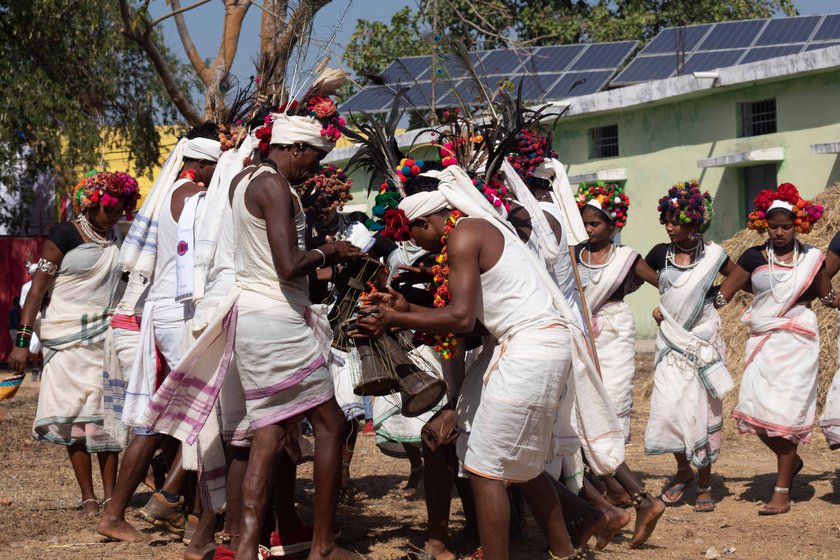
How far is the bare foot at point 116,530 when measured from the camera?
654 cm

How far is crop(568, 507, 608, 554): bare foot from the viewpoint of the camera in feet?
19.0

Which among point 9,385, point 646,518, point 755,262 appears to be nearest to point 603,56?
point 755,262

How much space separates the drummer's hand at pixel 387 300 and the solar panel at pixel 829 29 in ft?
46.7

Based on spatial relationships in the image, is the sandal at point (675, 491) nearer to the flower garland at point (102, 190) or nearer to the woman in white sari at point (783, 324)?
the woman in white sari at point (783, 324)

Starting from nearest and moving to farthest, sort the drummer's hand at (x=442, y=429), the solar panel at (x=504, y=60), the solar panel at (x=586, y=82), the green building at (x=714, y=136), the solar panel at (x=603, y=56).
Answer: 1. the drummer's hand at (x=442, y=429)
2. the green building at (x=714, y=136)
3. the solar panel at (x=504, y=60)
4. the solar panel at (x=586, y=82)
5. the solar panel at (x=603, y=56)

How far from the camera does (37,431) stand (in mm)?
7547

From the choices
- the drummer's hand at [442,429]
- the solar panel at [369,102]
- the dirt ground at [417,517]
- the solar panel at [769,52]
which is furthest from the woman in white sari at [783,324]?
the solar panel at [769,52]

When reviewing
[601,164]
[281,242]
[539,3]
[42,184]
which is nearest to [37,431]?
[281,242]

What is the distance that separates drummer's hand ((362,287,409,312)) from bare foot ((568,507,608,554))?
146 cm

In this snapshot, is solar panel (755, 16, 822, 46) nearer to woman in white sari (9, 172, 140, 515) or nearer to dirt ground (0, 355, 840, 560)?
dirt ground (0, 355, 840, 560)

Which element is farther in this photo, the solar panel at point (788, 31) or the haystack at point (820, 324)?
the solar panel at point (788, 31)

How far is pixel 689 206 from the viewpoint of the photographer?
26.0 ft

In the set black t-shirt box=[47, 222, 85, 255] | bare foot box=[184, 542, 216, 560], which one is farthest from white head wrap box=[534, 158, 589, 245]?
black t-shirt box=[47, 222, 85, 255]

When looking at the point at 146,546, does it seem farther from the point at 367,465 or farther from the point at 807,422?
the point at 807,422
